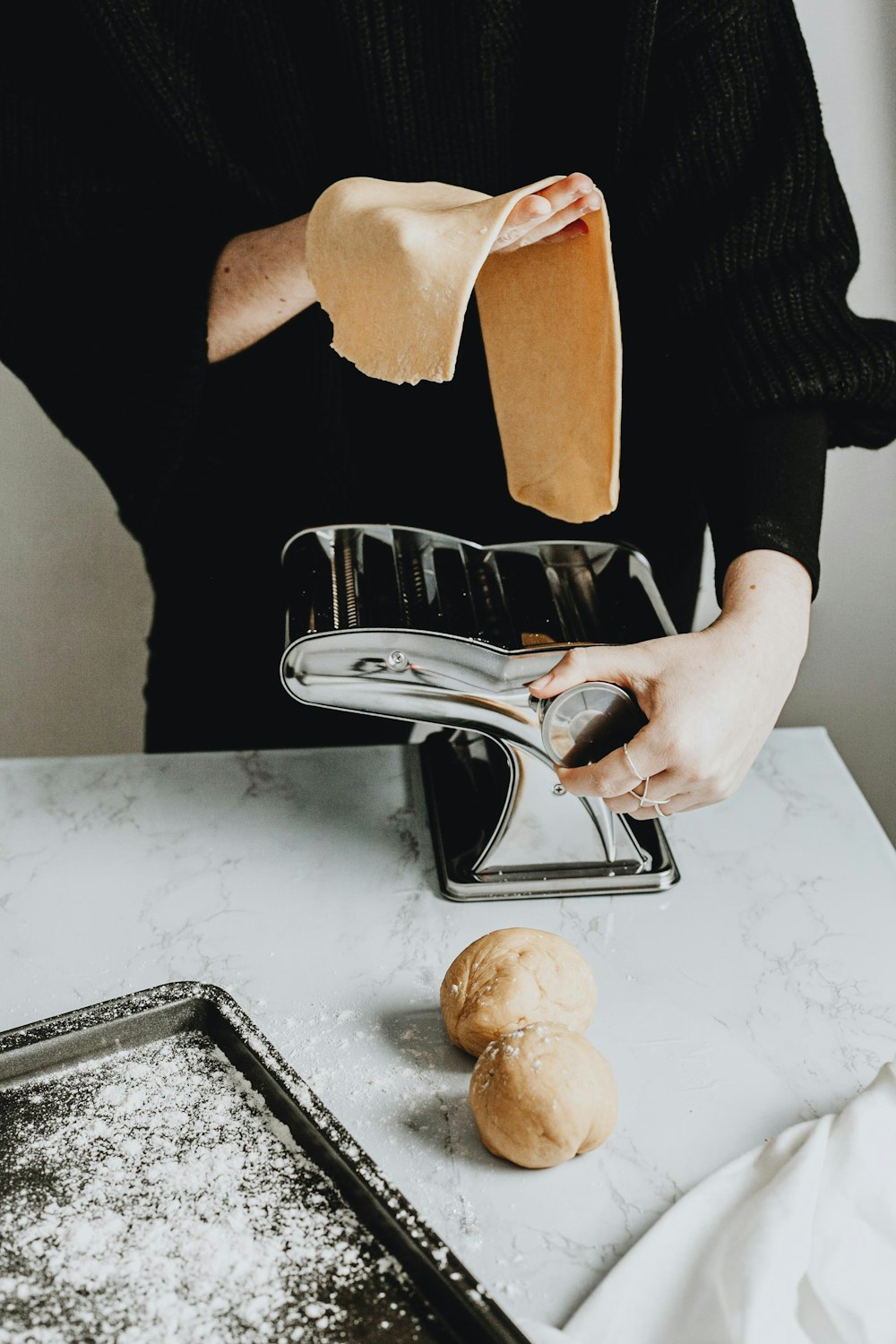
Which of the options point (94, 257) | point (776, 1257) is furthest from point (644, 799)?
point (94, 257)

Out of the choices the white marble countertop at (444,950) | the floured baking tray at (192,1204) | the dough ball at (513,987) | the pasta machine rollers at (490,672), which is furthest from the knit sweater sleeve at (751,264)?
the floured baking tray at (192,1204)

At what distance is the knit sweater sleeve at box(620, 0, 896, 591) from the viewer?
89 centimetres

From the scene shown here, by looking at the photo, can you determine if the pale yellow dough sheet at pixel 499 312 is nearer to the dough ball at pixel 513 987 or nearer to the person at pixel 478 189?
the person at pixel 478 189

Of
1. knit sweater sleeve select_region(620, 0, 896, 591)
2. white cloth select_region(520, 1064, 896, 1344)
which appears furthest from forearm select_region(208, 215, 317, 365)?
white cloth select_region(520, 1064, 896, 1344)

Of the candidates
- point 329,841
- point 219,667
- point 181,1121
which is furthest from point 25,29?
point 181,1121

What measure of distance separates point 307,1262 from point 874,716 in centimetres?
125

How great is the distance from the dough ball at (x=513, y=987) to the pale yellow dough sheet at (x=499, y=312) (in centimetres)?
32

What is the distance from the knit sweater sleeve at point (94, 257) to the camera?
839mm

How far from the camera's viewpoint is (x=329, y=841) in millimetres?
917

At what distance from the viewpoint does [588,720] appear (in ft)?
2.55

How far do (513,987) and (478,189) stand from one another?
66cm

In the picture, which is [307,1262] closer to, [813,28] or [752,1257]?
[752,1257]

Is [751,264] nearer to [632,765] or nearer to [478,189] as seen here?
[478,189]

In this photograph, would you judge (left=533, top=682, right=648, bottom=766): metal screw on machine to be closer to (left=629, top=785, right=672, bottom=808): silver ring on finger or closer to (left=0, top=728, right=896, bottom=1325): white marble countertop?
(left=629, top=785, right=672, bottom=808): silver ring on finger
